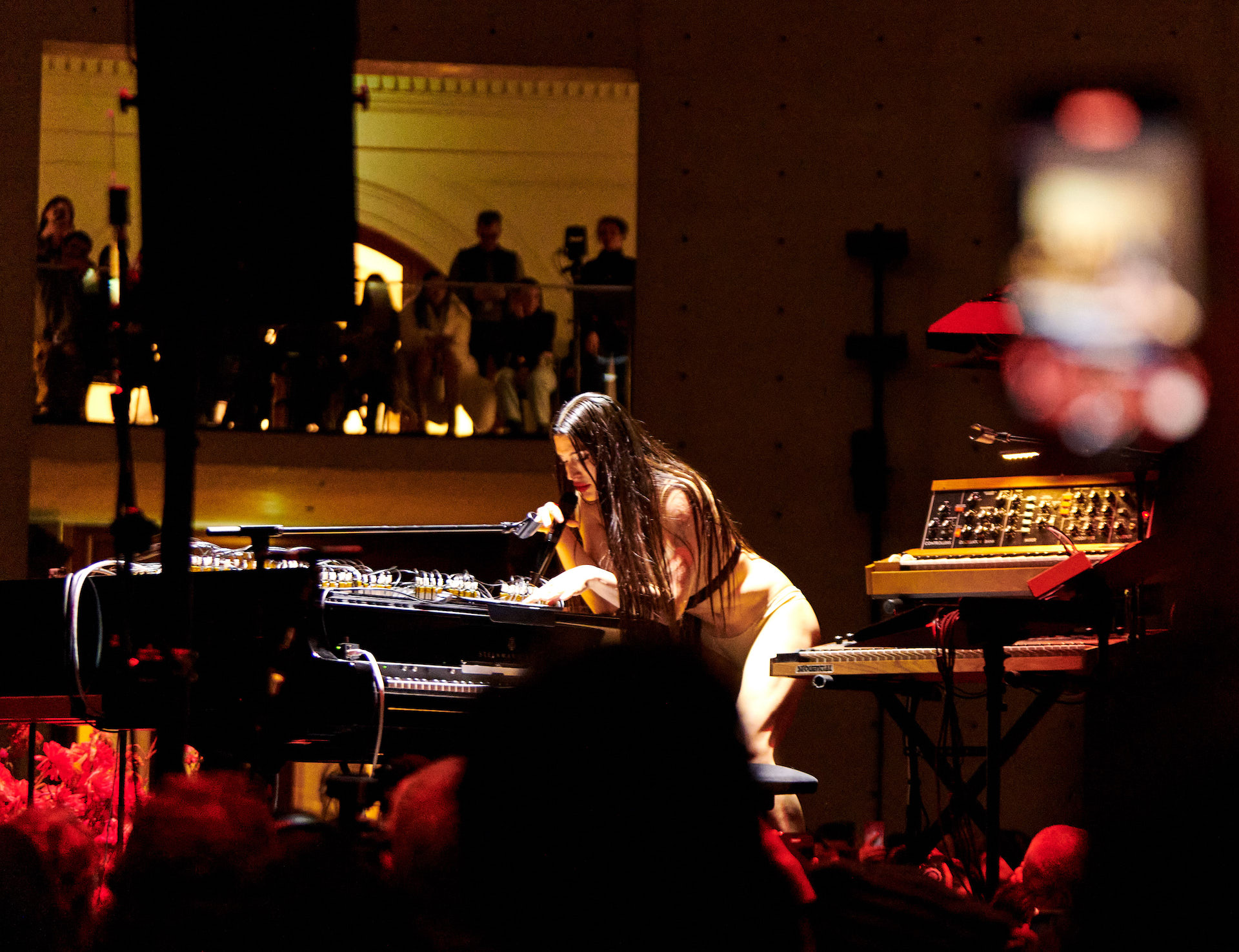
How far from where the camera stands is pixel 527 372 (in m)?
7.72

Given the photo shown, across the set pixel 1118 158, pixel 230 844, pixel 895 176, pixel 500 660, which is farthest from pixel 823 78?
pixel 230 844

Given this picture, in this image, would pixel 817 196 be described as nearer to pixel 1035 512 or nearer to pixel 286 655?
pixel 1035 512

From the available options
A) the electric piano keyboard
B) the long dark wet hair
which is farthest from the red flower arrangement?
the electric piano keyboard

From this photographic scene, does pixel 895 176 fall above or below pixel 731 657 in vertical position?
above

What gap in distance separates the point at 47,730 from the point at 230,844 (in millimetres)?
5551

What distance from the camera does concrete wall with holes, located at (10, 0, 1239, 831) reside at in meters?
7.00

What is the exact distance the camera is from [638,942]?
1227 millimetres

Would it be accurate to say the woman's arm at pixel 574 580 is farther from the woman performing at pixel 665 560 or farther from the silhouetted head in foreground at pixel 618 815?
the silhouetted head in foreground at pixel 618 815

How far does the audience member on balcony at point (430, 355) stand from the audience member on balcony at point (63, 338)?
66.8 inches

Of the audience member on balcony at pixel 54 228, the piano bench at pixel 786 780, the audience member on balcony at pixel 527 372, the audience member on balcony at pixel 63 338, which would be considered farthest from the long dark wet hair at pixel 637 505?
the audience member on balcony at pixel 54 228

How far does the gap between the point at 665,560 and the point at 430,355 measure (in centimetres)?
362

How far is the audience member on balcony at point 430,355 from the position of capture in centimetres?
761

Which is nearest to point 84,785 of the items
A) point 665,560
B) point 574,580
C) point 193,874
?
A: point 574,580

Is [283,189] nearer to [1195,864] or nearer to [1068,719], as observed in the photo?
[1195,864]
